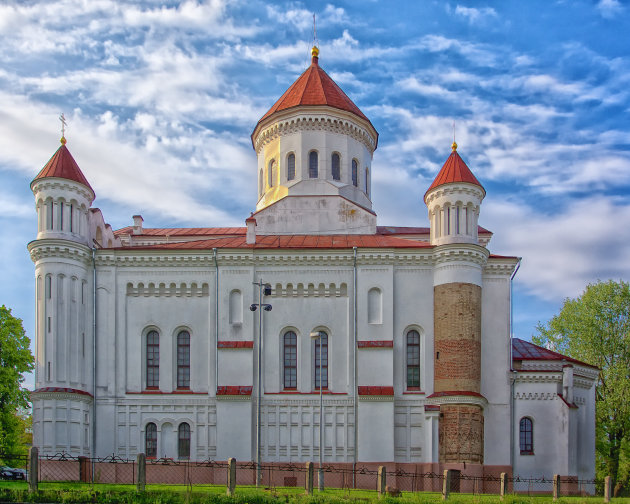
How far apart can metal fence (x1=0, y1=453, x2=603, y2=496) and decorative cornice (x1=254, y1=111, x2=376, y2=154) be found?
66.7ft

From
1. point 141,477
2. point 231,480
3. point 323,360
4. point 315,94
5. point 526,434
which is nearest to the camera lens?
point 141,477

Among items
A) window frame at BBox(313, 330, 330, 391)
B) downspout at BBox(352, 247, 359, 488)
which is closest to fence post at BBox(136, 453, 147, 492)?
downspout at BBox(352, 247, 359, 488)

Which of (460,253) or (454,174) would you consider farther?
(454,174)

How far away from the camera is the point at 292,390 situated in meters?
45.2

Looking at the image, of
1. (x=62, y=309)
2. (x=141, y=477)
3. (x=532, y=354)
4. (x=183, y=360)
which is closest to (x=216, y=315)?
(x=183, y=360)

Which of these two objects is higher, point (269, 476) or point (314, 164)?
point (314, 164)

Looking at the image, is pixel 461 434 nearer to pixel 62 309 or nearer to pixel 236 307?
pixel 236 307

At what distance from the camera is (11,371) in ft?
153

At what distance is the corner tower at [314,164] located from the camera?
50219 mm

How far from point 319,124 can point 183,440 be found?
2042cm

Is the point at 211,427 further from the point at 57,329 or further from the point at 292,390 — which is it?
the point at 57,329

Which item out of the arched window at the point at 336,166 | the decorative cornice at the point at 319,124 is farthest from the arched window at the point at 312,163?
the decorative cornice at the point at 319,124

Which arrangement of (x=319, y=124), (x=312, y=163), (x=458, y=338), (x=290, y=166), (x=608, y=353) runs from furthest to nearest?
(x=608, y=353) → (x=290, y=166) → (x=312, y=163) → (x=319, y=124) → (x=458, y=338)

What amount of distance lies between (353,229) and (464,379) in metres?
11.3
